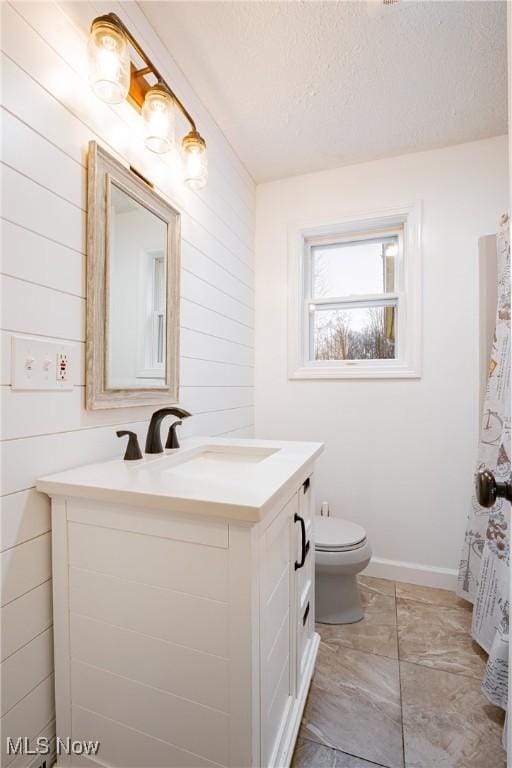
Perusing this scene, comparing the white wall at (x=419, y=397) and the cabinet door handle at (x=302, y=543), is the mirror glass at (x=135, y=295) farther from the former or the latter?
the white wall at (x=419, y=397)

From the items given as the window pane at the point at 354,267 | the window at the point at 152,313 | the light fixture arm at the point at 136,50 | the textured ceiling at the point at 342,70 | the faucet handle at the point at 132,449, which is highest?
the textured ceiling at the point at 342,70

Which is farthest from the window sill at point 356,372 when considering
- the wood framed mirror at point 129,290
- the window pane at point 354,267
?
the wood framed mirror at point 129,290

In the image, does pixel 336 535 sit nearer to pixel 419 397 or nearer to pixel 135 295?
pixel 419 397

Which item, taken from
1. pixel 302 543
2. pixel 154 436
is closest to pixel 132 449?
pixel 154 436

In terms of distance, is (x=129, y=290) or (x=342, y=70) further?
(x=342, y=70)

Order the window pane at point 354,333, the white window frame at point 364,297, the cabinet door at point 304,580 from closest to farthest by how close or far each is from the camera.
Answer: the cabinet door at point 304,580 < the white window frame at point 364,297 < the window pane at point 354,333

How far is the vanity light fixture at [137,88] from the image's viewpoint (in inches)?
38.4

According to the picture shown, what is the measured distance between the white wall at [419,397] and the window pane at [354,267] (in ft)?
0.73

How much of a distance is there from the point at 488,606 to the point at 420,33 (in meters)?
2.23

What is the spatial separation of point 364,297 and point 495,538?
145cm

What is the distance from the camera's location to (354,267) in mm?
2389

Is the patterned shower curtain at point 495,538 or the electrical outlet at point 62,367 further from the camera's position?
the patterned shower curtain at point 495,538

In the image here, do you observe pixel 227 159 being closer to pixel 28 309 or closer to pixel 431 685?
pixel 28 309

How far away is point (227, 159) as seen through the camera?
6.52ft
